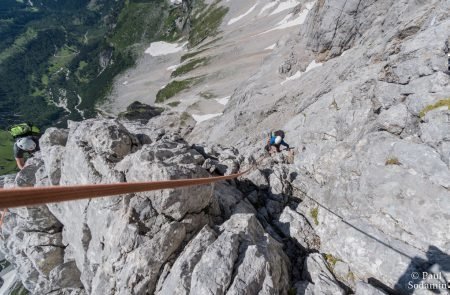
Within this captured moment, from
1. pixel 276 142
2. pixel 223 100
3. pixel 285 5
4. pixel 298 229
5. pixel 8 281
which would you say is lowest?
pixel 8 281

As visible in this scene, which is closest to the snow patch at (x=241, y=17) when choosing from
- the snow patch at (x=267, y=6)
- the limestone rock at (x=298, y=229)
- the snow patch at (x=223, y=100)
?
the snow patch at (x=267, y=6)

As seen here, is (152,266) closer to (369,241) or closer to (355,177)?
(369,241)

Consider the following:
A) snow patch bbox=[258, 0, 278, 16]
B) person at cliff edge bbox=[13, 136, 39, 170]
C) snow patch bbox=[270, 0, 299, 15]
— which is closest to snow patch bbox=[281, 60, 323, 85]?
person at cliff edge bbox=[13, 136, 39, 170]

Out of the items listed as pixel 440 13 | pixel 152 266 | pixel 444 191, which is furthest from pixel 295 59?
pixel 152 266

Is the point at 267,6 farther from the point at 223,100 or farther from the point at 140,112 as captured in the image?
the point at 140,112

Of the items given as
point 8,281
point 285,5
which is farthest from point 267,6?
point 8,281
